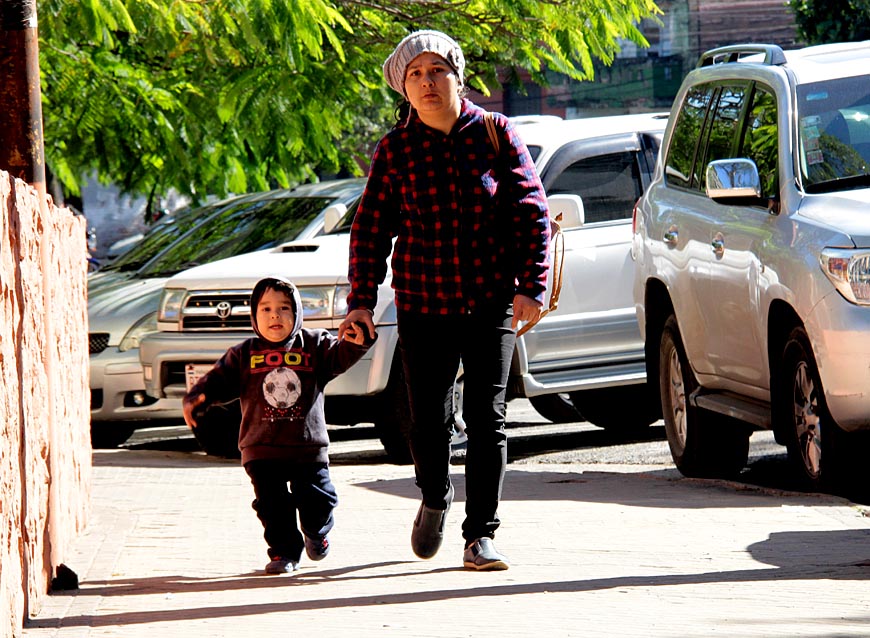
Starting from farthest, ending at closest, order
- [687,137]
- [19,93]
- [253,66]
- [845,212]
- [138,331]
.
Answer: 1. [253,66]
2. [138,331]
3. [687,137]
4. [845,212]
5. [19,93]

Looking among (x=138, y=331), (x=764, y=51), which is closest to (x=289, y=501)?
(x=764, y=51)

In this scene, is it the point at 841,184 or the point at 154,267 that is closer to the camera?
the point at 841,184

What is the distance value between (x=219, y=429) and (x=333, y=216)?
4.08m

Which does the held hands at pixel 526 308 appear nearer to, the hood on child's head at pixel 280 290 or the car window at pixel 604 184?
the hood on child's head at pixel 280 290

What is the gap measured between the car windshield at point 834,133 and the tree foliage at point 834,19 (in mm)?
15950

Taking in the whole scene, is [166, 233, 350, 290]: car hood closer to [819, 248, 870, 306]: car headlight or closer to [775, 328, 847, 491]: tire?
[775, 328, 847, 491]: tire

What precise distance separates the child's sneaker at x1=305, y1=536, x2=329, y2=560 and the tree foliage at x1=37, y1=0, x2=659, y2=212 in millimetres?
5484

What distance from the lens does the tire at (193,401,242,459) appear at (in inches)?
248

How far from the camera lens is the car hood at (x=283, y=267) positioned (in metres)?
10.4

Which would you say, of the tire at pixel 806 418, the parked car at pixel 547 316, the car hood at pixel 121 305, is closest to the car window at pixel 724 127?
the parked car at pixel 547 316

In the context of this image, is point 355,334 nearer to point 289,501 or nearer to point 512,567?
point 289,501

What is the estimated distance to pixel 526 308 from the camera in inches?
232

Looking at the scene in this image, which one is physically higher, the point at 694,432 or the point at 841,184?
the point at 841,184

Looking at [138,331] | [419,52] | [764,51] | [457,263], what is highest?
[764,51]
